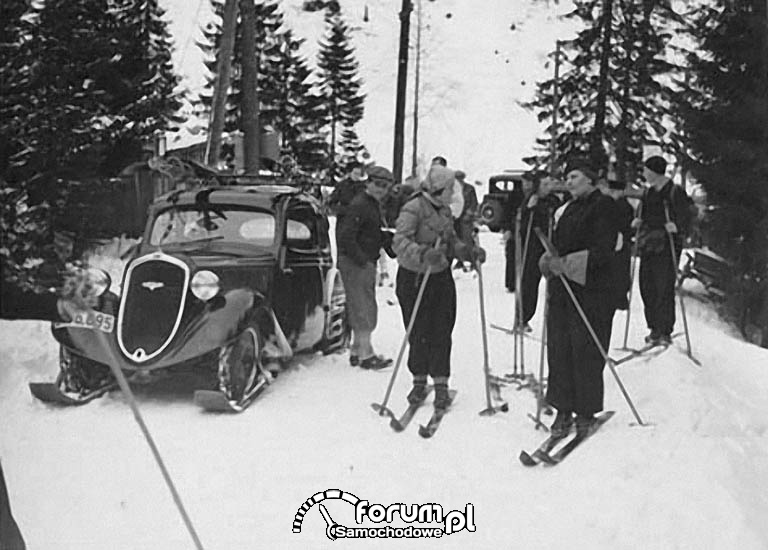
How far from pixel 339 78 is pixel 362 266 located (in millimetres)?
655

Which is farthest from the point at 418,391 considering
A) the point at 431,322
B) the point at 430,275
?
the point at 430,275

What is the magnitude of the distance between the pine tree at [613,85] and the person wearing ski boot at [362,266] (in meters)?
0.52

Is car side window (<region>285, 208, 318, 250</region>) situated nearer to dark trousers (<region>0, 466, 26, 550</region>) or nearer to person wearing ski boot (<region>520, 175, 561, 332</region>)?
person wearing ski boot (<region>520, 175, 561, 332</region>)

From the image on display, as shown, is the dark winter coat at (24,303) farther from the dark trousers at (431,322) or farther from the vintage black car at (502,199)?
the vintage black car at (502,199)

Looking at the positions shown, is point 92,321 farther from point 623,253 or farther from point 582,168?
point 623,253

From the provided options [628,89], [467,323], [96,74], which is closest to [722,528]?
[467,323]

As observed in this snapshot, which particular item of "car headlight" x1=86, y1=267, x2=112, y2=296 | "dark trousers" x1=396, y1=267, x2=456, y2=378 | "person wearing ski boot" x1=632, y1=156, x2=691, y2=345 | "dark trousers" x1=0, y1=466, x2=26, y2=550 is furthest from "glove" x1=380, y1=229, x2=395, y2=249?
"dark trousers" x1=0, y1=466, x2=26, y2=550

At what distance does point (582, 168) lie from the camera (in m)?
2.11

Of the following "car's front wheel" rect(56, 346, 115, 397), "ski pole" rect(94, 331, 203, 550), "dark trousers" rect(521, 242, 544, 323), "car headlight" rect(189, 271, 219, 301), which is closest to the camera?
"ski pole" rect(94, 331, 203, 550)

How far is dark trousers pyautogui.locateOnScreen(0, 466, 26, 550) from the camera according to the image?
1.76m

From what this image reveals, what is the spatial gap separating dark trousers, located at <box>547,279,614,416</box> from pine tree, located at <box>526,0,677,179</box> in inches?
21.8

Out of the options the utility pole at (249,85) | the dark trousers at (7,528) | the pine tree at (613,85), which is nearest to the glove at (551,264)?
the pine tree at (613,85)

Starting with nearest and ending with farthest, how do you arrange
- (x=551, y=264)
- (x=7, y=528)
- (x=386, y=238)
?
(x=7, y=528) < (x=551, y=264) < (x=386, y=238)

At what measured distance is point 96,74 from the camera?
6.22 feet
